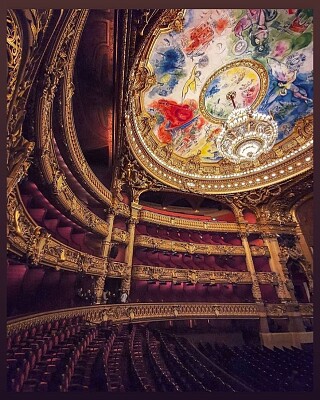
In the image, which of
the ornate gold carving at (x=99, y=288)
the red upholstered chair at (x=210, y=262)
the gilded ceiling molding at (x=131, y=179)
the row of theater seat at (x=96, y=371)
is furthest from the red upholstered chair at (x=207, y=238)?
the row of theater seat at (x=96, y=371)

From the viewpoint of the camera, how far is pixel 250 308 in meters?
7.13

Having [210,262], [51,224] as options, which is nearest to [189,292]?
[210,262]

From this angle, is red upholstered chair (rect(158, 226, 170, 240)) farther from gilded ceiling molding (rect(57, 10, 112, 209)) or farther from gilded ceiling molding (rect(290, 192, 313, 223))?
gilded ceiling molding (rect(290, 192, 313, 223))

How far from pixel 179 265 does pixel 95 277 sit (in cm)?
322

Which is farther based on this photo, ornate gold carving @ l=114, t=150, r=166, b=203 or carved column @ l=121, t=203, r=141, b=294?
ornate gold carving @ l=114, t=150, r=166, b=203

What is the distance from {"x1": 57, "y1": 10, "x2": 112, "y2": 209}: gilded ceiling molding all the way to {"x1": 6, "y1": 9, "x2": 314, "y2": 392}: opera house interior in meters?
0.03

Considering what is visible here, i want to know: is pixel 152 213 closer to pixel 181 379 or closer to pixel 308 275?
pixel 308 275

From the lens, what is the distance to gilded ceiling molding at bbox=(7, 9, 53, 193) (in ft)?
6.58

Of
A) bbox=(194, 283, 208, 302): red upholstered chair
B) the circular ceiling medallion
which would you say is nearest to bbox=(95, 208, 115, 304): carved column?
bbox=(194, 283, 208, 302): red upholstered chair

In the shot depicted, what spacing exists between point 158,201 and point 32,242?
6.50 meters

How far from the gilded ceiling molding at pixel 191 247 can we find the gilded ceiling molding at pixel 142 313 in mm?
1670

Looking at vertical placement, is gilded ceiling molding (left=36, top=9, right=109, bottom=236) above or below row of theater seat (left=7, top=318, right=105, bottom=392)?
above

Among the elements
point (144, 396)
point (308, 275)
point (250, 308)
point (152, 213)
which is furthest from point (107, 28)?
point (308, 275)

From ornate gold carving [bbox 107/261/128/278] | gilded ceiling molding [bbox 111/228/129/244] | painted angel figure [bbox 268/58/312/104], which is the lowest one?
ornate gold carving [bbox 107/261/128/278]
